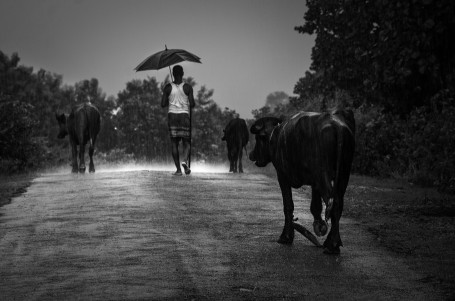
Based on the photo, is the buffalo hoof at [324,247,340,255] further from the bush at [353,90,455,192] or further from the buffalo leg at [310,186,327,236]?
the bush at [353,90,455,192]

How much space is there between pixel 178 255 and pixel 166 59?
38.3 ft

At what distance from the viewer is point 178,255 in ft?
29.4

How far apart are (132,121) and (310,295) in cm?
A: 6573

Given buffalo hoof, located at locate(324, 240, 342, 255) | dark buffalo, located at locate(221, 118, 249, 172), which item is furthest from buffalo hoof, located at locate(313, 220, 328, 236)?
dark buffalo, located at locate(221, 118, 249, 172)

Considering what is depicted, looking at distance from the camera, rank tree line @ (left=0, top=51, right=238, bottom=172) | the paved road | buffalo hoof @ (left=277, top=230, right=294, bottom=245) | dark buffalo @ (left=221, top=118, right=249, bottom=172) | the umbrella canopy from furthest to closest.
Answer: tree line @ (left=0, top=51, right=238, bottom=172) < dark buffalo @ (left=221, top=118, right=249, bottom=172) < the umbrella canopy < buffalo hoof @ (left=277, top=230, right=294, bottom=245) < the paved road

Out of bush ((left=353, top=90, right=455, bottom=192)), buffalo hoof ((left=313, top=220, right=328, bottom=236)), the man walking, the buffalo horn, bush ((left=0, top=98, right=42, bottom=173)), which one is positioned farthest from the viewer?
bush ((left=0, top=98, right=42, bottom=173))

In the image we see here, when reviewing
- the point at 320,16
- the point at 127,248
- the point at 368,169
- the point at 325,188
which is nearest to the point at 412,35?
the point at 325,188

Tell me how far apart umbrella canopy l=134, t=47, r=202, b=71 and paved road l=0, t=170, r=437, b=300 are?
591 cm

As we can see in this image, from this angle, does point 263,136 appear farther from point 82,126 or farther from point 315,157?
point 82,126

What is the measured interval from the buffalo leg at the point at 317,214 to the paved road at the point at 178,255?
0.81 feet

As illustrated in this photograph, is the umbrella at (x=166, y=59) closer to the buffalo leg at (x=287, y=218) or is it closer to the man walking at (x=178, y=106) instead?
the man walking at (x=178, y=106)

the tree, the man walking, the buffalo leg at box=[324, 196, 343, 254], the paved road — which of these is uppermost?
the tree

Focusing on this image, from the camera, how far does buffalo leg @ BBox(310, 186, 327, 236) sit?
9.13m

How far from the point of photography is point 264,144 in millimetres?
10820
